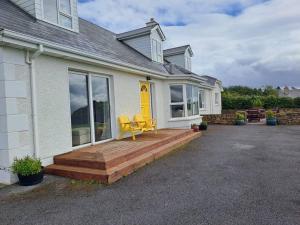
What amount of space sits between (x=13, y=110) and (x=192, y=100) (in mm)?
10603

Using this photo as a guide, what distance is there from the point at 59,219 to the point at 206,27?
19.9 meters

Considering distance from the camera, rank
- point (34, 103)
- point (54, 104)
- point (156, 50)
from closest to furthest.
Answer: point (34, 103) < point (54, 104) < point (156, 50)

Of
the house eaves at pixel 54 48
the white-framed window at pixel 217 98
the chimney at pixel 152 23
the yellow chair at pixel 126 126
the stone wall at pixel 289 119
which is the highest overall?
the chimney at pixel 152 23

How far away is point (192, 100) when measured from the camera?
575 inches

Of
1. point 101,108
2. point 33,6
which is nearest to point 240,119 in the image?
point 101,108

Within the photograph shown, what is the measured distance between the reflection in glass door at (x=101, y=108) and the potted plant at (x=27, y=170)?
297 centimetres

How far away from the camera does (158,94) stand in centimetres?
1309

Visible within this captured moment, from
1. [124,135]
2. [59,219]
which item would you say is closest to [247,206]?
[59,219]

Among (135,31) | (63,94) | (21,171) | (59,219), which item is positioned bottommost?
(59,219)

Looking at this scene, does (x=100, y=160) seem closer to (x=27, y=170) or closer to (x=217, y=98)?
(x=27, y=170)

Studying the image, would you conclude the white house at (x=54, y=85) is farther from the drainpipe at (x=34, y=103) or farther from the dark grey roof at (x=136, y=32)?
the dark grey roof at (x=136, y=32)

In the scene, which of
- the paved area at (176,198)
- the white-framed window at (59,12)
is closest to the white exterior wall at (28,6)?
the white-framed window at (59,12)

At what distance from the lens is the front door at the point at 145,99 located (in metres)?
11.7

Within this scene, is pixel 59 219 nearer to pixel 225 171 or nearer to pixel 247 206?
pixel 247 206
